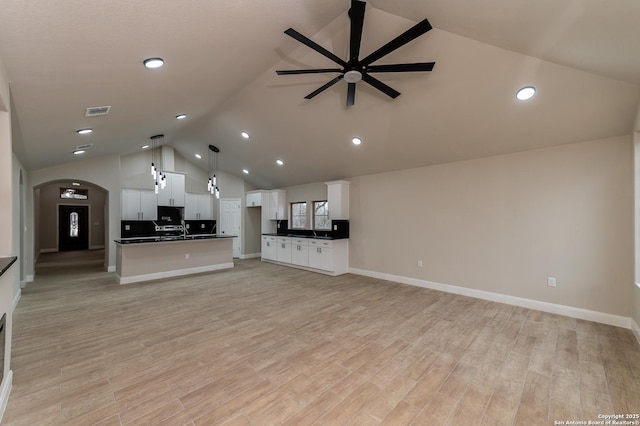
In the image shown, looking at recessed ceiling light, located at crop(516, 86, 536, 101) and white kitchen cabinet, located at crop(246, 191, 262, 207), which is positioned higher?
recessed ceiling light, located at crop(516, 86, 536, 101)

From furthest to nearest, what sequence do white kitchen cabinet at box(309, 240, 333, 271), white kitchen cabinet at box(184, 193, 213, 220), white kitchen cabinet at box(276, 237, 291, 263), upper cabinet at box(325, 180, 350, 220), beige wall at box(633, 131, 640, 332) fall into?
white kitchen cabinet at box(184, 193, 213, 220)
white kitchen cabinet at box(276, 237, 291, 263)
upper cabinet at box(325, 180, 350, 220)
white kitchen cabinet at box(309, 240, 333, 271)
beige wall at box(633, 131, 640, 332)

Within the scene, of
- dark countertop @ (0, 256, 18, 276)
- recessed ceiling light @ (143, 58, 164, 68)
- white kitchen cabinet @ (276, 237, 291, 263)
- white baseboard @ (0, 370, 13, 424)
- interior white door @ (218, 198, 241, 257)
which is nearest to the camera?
dark countertop @ (0, 256, 18, 276)

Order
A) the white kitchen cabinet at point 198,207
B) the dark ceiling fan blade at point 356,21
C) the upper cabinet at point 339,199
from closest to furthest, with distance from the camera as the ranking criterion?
the dark ceiling fan blade at point 356,21 < the upper cabinet at point 339,199 < the white kitchen cabinet at point 198,207

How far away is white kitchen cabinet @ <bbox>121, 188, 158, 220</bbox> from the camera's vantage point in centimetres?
767

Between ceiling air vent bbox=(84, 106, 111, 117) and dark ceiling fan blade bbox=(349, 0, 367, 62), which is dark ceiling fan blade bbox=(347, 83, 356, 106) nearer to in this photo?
dark ceiling fan blade bbox=(349, 0, 367, 62)

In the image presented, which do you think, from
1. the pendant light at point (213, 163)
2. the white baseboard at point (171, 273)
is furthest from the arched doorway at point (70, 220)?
the white baseboard at point (171, 273)

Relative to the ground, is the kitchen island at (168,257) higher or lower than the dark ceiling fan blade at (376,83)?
lower

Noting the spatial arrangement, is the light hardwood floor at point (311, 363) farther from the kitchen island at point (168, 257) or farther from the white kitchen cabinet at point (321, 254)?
the white kitchen cabinet at point (321, 254)

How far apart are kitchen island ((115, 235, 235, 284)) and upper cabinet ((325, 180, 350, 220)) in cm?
293

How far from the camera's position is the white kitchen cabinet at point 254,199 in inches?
348

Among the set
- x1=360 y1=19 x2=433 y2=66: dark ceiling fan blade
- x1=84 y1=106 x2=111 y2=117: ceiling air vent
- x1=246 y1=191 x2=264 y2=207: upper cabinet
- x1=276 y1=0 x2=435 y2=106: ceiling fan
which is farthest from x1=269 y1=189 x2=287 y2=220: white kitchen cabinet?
x1=360 y1=19 x2=433 y2=66: dark ceiling fan blade

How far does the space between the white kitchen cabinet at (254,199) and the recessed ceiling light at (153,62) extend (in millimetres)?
6212

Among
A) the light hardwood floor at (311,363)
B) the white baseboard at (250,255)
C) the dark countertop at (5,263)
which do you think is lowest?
the white baseboard at (250,255)

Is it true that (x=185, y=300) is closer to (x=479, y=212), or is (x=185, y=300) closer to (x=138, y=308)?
(x=138, y=308)
